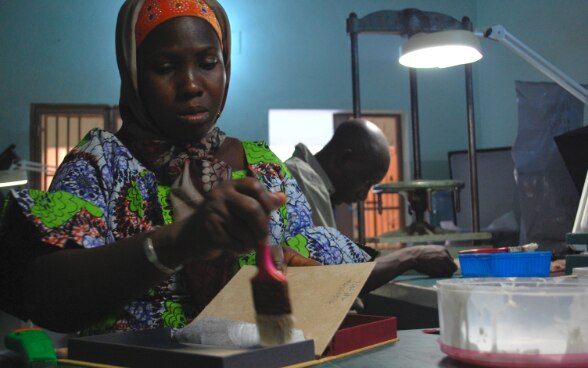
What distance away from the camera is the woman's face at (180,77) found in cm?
100

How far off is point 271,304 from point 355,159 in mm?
1905

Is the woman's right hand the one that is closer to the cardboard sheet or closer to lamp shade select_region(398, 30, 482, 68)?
the cardboard sheet

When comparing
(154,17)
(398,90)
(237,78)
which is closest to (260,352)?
(154,17)

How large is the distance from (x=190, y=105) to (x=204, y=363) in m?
0.55

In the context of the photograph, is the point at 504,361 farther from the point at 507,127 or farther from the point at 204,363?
the point at 507,127

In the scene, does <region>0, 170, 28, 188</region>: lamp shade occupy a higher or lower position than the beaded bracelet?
higher

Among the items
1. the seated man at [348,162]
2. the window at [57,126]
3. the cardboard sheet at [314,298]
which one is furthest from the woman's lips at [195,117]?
the window at [57,126]

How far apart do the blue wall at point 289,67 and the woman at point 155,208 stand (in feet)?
10.2

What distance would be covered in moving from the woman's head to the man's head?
144 cm

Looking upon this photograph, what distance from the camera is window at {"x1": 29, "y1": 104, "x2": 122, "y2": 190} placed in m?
4.12

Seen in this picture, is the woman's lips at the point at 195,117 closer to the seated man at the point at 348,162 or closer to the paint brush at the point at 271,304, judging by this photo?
the paint brush at the point at 271,304

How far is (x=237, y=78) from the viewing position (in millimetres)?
4309

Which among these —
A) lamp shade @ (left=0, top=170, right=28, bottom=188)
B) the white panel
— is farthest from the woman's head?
the white panel

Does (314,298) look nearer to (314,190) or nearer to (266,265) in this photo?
(266,265)
